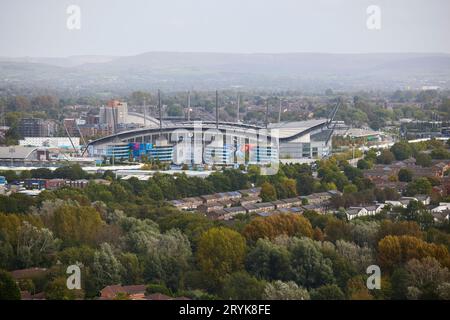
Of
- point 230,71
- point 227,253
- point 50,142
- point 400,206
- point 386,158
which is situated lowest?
point 230,71

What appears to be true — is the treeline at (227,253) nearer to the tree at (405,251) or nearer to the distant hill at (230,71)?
the tree at (405,251)

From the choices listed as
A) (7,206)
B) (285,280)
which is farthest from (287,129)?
(285,280)

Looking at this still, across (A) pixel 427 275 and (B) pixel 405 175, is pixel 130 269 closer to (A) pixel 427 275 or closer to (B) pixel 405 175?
(A) pixel 427 275

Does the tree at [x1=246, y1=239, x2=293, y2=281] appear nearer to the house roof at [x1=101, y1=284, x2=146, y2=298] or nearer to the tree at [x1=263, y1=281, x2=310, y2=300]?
the tree at [x1=263, y1=281, x2=310, y2=300]

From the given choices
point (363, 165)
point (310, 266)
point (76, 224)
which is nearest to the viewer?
point (310, 266)

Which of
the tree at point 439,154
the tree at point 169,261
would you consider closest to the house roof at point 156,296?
the tree at point 169,261

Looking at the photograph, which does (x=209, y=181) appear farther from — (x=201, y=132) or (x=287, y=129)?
(x=287, y=129)

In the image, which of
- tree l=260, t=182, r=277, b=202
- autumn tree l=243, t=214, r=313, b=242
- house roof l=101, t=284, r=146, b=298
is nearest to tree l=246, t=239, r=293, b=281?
autumn tree l=243, t=214, r=313, b=242

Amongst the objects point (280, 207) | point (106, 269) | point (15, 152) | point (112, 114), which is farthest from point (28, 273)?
point (112, 114)
